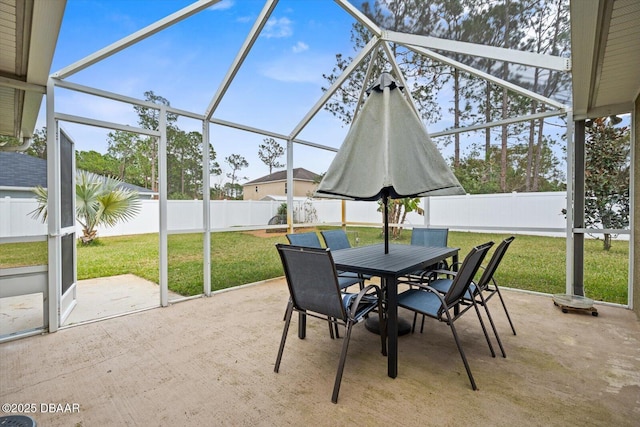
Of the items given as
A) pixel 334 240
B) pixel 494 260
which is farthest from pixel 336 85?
pixel 494 260

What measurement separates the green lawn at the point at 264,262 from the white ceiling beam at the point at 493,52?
2673 millimetres

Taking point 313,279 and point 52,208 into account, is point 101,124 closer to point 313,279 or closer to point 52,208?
point 52,208

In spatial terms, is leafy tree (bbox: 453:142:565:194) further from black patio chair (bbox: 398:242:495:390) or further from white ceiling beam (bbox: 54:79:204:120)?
white ceiling beam (bbox: 54:79:204:120)

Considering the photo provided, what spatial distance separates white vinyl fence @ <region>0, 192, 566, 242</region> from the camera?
10.4 feet

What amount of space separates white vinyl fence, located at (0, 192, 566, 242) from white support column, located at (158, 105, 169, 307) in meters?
0.10

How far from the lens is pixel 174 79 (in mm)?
4148

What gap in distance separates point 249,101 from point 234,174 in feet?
3.96

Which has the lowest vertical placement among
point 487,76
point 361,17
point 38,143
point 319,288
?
point 319,288

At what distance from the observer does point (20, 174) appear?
3.13 m

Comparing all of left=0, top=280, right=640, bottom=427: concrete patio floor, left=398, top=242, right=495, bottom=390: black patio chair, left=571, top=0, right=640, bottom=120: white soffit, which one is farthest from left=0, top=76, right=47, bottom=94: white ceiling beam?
left=571, top=0, right=640, bottom=120: white soffit

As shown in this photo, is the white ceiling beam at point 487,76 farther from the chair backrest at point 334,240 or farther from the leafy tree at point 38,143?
the leafy tree at point 38,143

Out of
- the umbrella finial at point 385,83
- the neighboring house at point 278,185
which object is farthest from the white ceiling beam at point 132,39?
the neighboring house at point 278,185

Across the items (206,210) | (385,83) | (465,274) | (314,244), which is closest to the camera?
(465,274)

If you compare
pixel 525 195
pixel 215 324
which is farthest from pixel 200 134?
pixel 525 195
